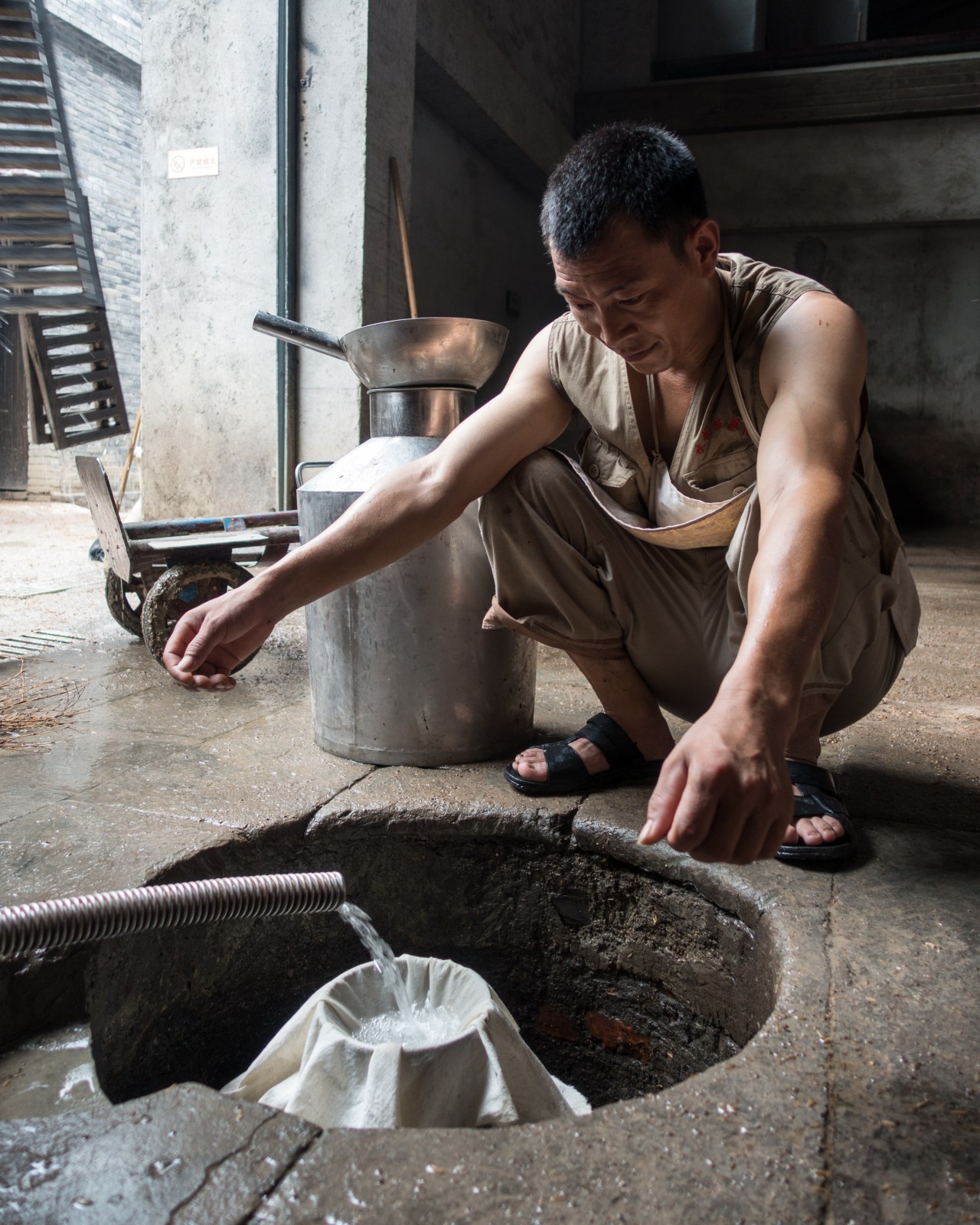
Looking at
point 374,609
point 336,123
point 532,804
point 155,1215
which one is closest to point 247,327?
point 336,123

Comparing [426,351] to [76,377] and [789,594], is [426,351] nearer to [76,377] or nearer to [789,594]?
[789,594]

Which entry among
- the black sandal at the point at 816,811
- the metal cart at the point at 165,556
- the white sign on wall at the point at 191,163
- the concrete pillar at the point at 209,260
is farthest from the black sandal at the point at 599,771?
the white sign on wall at the point at 191,163

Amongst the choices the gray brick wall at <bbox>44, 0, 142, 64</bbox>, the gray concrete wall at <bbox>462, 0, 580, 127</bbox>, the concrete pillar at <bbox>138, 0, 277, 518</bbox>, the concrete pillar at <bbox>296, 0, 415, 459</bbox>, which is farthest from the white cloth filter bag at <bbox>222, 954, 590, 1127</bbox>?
the gray concrete wall at <bbox>462, 0, 580, 127</bbox>

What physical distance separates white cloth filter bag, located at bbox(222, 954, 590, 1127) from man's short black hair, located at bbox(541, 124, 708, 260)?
49.9 inches

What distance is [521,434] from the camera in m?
1.94

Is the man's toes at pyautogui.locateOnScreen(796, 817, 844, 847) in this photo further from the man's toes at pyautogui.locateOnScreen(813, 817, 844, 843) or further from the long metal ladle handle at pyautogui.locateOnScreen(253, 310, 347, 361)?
the long metal ladle handle at pyautogui.locateOnScreen(253, 310, 347, 361)

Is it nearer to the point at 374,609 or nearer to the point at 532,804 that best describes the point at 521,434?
the point at 374,609

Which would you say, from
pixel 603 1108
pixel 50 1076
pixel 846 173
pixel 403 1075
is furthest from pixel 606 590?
pixel 846 173

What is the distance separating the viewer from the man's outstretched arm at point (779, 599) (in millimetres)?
972

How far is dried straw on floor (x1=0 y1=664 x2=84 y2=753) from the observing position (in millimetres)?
2357

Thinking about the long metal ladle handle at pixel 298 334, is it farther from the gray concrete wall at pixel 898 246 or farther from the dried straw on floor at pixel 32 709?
the gray concrete wall at pixel 898 246

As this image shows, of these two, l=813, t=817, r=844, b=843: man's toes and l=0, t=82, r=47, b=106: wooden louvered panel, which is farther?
l=0, t=82, r=47, b=106: wooden louvered panel

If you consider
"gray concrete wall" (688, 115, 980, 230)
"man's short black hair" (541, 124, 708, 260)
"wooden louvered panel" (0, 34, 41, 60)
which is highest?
"gray concrete wall" (688, 115, 980, 230)

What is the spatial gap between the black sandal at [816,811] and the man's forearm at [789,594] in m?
0.44
